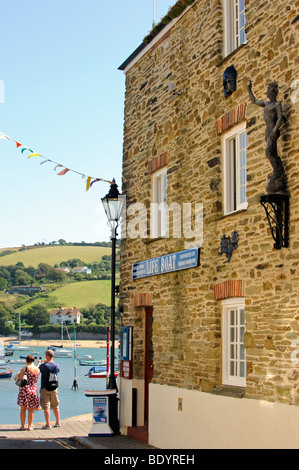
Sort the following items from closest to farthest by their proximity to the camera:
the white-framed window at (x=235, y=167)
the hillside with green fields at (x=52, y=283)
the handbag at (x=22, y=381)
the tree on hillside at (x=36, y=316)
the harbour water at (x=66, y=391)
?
the white-framed window at (x=235, y=167), the handbag at (x=22, y=381), the harbour water at (x=66, y=391), the tree on hillside at (x=36, y=316), the hillside with green fields at (x=52, y=283)

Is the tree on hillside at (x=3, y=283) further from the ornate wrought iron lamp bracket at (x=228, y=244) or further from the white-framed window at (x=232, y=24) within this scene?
the ornate wrought iron lamp bracket at (x=228, y=244)

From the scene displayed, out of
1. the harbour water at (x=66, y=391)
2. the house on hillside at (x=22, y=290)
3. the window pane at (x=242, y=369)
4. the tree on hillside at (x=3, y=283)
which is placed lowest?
the harbour water at (x=66, y=391)

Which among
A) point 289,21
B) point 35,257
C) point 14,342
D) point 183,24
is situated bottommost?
point 14,342

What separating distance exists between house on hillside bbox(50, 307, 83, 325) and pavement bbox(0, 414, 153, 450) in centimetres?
13104

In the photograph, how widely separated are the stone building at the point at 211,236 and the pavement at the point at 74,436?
0.46 m

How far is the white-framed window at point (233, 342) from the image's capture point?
33.5ft

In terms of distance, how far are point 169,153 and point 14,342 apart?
150 m

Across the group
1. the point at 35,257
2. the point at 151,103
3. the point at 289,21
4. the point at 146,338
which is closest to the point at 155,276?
the point at 146,338

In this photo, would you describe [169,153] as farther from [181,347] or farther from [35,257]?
[35,257]

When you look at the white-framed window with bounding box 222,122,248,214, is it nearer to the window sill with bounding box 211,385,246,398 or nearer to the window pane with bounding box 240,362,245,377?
the window pane with bounding box 240,362,245,377

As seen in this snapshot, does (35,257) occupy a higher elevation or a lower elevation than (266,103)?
higher

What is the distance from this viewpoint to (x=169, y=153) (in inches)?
516

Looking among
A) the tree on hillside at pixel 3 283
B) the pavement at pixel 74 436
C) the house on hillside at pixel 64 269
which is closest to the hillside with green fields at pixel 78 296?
the house on hillside at pixel 64 269

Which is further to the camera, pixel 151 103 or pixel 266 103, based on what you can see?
pixel 151 103
